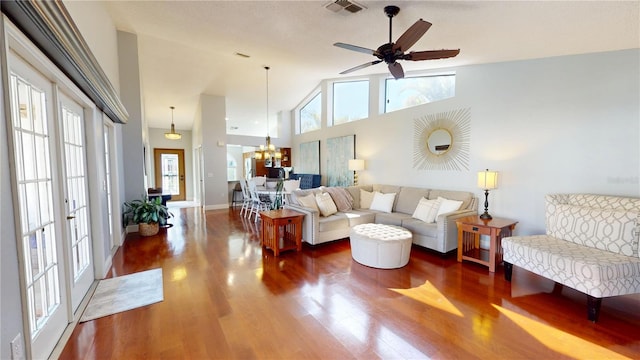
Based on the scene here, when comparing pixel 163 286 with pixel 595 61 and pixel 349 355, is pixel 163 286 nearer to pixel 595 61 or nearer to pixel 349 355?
pixel 349 355

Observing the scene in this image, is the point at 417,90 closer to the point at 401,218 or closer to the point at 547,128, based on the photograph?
the point at 547,128

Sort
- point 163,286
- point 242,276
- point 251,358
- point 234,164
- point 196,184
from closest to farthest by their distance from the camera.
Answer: point 251,358, point 163,286, point 242,276, point 196,184, point 234,164

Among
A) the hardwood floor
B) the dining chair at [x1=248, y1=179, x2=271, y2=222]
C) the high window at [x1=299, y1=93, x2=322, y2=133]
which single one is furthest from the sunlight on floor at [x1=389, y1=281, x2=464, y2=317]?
the high window at [x1=299, y1=93, x2=322, y2=133]

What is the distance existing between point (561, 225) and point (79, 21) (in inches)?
213

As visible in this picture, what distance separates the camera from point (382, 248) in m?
3.35

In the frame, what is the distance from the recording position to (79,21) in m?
2.43

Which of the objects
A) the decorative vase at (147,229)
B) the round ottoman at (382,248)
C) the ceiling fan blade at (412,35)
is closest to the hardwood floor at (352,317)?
the round ottoman at (382,248)

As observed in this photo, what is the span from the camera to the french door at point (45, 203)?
5.16 feet

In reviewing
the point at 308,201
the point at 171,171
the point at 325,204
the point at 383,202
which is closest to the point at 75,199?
the point at 308,201

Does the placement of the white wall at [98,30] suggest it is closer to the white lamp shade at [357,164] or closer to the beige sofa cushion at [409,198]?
the white lamp shade at [357,164]

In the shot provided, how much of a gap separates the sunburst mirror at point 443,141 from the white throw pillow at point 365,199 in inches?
41.5

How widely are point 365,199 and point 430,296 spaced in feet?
9.21

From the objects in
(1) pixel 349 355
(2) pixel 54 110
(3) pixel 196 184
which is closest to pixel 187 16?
(2) pixel 54 110

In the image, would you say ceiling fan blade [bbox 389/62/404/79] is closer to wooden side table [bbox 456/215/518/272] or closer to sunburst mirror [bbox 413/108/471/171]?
sunburst mirror [bbox 413/108/471/171]
